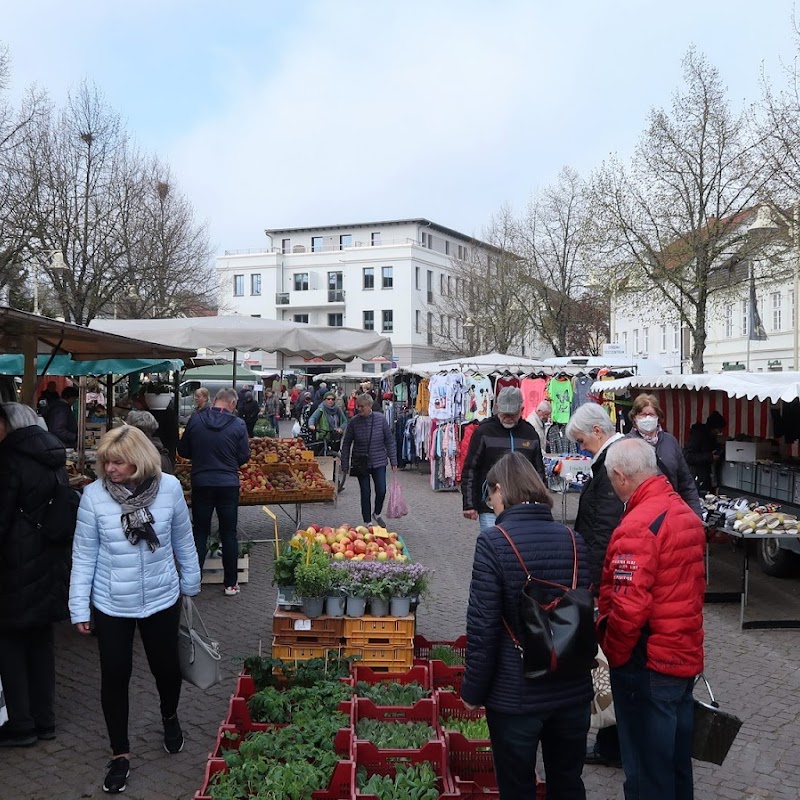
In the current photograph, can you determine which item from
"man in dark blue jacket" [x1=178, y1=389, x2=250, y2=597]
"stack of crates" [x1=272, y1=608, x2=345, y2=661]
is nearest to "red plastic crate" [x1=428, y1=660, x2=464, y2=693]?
"stack of crates" [x1=272, y1=608, x2=345, y2=661]

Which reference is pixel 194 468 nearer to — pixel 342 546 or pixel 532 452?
pixel 342 546

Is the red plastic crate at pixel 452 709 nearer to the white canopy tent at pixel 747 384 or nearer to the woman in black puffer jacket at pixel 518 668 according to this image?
the woman in black puffer jacket at pixel 518 668

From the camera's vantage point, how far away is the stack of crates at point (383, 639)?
17.8 ft

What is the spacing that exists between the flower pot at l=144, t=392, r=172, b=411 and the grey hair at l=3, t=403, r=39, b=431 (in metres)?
10.9

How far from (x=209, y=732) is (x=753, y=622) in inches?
189


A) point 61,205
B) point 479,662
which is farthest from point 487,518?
point 61,205

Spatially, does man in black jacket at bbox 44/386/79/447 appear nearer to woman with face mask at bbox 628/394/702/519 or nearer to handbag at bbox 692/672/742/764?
woman with face mask at bbox 628/394/702/519

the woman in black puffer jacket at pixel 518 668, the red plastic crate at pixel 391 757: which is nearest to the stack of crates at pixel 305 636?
the red plastic crate at pixel 391 757

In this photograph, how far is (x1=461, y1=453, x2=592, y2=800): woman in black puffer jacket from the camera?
299cm

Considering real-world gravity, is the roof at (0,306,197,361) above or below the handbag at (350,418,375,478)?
above

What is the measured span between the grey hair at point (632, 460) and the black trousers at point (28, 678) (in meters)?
3.28

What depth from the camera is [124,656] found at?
4.10 m

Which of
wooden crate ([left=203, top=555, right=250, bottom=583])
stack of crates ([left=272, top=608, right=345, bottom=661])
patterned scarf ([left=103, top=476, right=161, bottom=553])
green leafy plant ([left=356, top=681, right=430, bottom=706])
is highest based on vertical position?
patterned scarf ([left=103, top=476, right=161, bottom=553])

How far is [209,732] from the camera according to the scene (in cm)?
488
